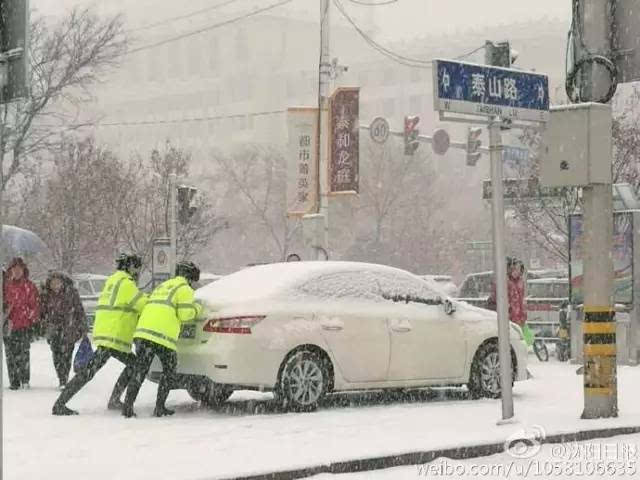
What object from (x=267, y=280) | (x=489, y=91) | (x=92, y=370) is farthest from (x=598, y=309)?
(x=92, y=370)

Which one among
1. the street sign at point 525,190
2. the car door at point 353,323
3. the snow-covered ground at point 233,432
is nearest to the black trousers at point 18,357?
the snow-covered ground at point 233,432

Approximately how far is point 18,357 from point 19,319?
48 centimetres

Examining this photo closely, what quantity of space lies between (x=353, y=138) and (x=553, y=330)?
5.85 m

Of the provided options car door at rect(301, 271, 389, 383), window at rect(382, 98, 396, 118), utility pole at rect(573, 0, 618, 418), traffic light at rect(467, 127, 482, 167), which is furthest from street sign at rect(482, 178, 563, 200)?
window at rect(382, 98, 396, 118)

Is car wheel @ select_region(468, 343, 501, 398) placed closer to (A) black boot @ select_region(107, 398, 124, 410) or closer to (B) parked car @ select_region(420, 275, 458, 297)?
(A) black boot @ select_region(107, 398, 124, 410)

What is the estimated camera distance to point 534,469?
8.65 metres

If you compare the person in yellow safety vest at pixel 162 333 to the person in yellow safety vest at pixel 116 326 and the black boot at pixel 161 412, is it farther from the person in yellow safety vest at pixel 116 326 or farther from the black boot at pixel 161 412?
the person in yellow safety vest at pixel 116 326

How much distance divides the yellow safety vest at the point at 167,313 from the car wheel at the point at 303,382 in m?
1.07

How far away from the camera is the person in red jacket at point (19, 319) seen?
49.8 ft

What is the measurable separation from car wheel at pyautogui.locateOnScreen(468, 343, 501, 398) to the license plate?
3.27 meters

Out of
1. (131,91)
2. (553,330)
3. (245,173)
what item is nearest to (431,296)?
(553,330)

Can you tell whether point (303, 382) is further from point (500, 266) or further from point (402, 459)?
point (402, 459)

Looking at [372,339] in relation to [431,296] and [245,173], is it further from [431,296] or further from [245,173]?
[245,173]

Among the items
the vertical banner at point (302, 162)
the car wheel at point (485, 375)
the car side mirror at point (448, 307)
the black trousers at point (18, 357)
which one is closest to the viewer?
the car side mirror at point (448, 307)
